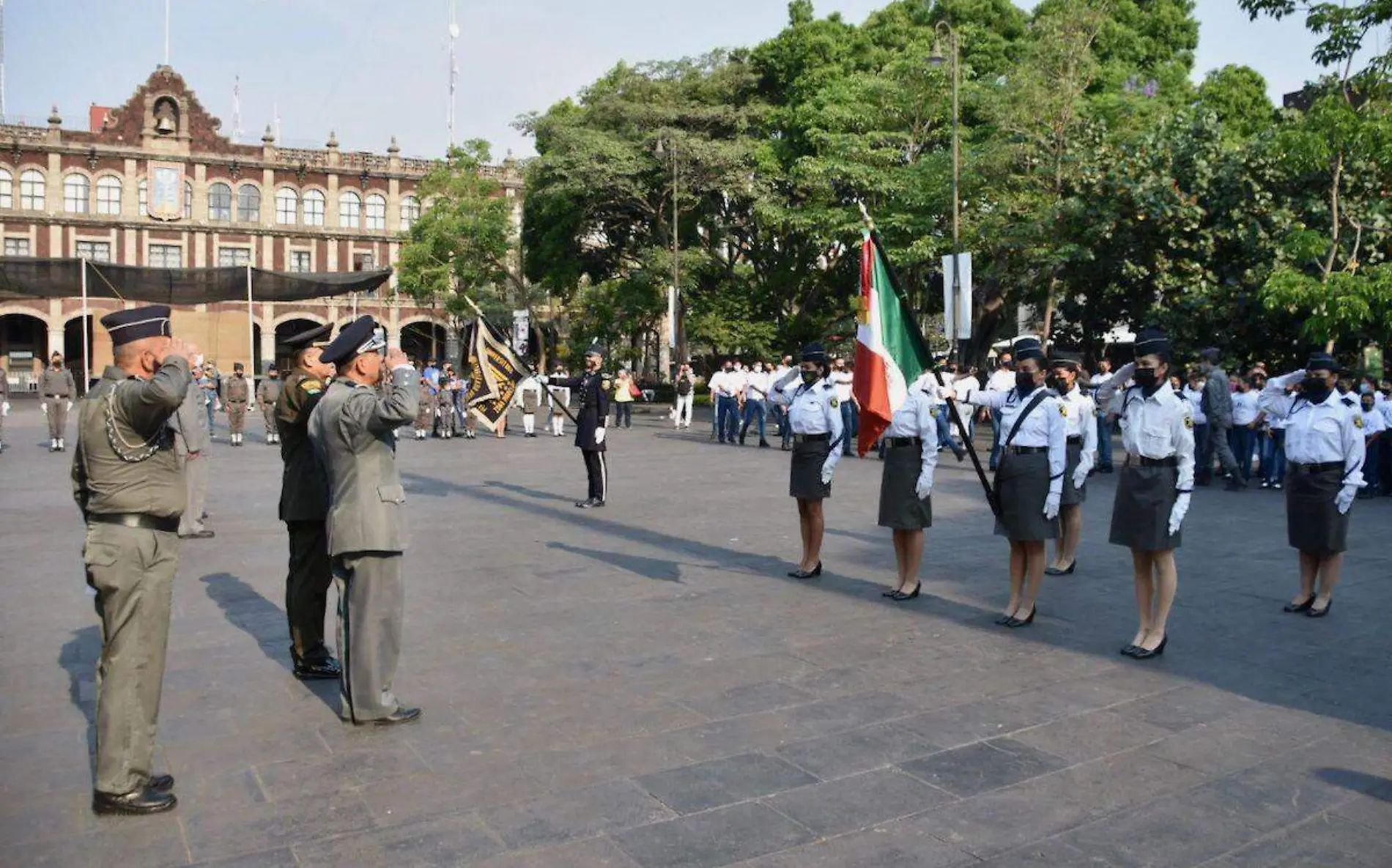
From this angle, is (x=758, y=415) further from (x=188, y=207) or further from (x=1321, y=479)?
(x=188, y=207)

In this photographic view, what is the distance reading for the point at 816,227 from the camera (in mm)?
31484

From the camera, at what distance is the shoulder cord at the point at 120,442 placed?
436 centimetres

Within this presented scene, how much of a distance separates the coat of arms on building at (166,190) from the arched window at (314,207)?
616 cm

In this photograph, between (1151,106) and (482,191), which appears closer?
(1151,106)

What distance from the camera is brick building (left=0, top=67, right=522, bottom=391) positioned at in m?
57.1

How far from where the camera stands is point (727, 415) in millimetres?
23281

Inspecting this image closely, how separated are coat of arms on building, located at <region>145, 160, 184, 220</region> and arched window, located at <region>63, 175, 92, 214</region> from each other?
110 inches

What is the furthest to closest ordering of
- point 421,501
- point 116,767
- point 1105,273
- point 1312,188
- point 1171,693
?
point 1105,273 → point 1312,188 → point 421,501 → point 1171,693 → point 116,767

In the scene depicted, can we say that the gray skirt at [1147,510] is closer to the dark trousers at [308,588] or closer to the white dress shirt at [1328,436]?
the white dress shirt at [1328,436]

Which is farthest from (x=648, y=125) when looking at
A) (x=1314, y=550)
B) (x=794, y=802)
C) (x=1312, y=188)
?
(x=794, y=802)

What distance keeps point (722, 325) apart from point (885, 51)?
30.7 feet

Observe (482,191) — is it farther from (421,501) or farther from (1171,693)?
(1171,693)

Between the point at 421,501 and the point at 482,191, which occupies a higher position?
the point at 482,191

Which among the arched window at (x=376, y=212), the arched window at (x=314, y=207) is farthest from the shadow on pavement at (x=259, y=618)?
the arched window at (x=376, y=212)
